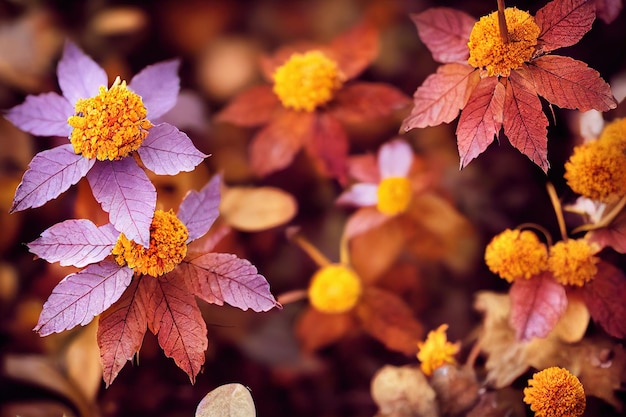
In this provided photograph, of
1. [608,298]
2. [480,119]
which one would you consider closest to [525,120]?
[480,119]

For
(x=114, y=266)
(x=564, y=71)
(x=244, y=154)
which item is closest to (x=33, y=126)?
(x=114, y=266)

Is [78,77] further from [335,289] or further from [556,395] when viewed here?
[556,395]

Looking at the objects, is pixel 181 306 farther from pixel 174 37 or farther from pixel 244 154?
pixel 174 37

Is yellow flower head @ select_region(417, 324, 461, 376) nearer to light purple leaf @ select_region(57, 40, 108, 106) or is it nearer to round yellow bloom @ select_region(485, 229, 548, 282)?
round yellow bloom @ select_region(485, 229, 548, 282)

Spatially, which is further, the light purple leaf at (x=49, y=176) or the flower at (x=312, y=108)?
the flower at (x=312, y=108)

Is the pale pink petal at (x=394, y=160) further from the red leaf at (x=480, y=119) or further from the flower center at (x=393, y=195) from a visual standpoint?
the red leaf at (x=480, y=119)

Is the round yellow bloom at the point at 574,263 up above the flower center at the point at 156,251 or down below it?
below

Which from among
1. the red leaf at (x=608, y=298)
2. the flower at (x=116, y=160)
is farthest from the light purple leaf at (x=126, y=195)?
the red leaf at (x=608, y=298)
